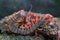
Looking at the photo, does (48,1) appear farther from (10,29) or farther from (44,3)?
(10,29)

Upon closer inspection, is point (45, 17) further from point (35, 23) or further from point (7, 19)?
point (7, 19)

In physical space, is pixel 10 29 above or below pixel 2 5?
below

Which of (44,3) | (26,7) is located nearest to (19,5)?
(26,7)

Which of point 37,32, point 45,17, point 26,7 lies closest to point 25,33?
point 37,32

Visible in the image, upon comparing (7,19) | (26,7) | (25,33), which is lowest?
(25,33)

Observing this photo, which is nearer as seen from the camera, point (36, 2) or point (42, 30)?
point (42, 30)

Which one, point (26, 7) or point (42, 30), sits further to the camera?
point (26, 7)

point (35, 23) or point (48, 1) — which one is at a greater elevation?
point (48, 1)

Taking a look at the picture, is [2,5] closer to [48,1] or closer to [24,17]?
[48,1]
